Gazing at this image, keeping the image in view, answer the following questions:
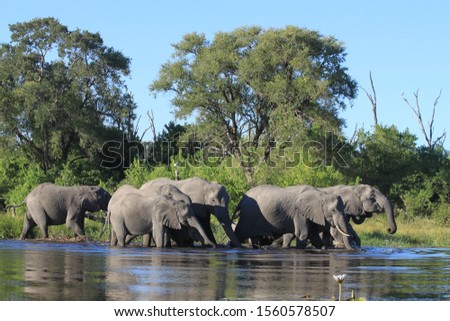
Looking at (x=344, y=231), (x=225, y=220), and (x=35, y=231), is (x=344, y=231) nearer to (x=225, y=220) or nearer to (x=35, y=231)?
(x=225, y=220)

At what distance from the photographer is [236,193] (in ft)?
133

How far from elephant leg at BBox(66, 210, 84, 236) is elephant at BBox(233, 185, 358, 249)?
18.7 ft

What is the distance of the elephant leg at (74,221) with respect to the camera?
34.4 meters

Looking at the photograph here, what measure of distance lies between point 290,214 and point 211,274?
512 inches

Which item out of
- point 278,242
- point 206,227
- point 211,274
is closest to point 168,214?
point 206,227

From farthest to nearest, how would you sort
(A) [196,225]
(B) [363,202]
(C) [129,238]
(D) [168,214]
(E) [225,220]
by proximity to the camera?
(B) [363,202] < (C) [129,238] < (E) [225,220] < (D) [168,214] < (A) [196,225]

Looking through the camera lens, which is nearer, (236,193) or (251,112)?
(236,193)

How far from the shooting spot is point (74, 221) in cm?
3444

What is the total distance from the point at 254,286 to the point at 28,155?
47064 mm

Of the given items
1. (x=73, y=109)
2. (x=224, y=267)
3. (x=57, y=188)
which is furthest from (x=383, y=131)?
(x=224, y=267)

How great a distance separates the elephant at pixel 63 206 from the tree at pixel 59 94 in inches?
958

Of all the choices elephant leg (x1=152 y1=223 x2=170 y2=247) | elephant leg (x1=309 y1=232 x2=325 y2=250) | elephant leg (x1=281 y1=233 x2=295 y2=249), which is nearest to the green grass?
elephant leg (x1=152 y1=223 x2=170 y2=247)

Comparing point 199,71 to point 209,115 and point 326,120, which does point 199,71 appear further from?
point 326,120

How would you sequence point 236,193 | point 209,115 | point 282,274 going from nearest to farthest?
point 282,274 < point 236,193 < point 209,115
